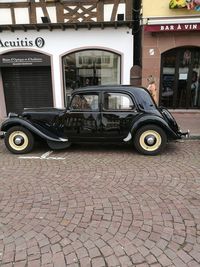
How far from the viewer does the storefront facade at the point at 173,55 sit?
960cm

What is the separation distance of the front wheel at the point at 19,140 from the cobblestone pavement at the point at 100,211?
1.98 feet

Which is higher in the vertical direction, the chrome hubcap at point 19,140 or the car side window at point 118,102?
the car side window at point 118,102

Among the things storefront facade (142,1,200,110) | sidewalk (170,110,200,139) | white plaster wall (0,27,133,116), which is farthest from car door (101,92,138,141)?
white plaster wall (0,27,133,116)

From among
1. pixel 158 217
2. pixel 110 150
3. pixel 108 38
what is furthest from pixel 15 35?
pixel 158 217

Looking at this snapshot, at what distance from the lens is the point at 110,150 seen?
254 inches

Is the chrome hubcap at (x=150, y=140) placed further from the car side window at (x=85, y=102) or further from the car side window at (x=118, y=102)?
the car side window at (x=85, y=102)

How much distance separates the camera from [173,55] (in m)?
10.5

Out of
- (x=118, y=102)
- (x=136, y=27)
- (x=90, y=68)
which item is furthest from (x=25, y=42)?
(x=118, y=102)

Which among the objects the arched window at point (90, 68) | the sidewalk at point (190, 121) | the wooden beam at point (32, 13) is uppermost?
the wooden beam at point (32, 13)

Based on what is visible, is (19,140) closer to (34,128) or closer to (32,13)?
(34,128)

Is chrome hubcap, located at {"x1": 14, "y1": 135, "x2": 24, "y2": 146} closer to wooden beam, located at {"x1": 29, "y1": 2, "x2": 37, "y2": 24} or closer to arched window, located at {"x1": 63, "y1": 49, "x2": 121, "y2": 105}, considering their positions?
arched window, located at {"x1": 63, "y1": 49, "x2": 121, "y2": 105}

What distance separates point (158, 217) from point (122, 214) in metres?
0.48

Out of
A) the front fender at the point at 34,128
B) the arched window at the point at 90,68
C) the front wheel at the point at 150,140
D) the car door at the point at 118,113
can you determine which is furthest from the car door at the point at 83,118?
the arched window at the point at 90,68

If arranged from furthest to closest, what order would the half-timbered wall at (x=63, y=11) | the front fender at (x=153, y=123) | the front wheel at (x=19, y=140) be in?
1. the half-timbered wall at (x=63, y=11)
2. the front wheel at (x=19, y=140)
3. the front fender at (x=153, y=123)
